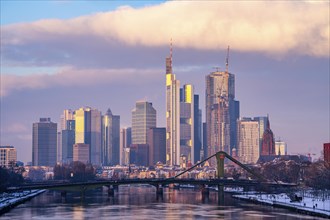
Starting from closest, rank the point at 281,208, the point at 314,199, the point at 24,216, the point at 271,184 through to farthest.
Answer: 1. the point at 24,216
2. the point at 281,208
3. the point at 314,199
4. the point at 271,184

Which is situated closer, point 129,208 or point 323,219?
point 323,219

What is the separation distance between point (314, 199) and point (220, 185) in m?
38.3

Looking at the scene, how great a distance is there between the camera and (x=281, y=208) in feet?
456

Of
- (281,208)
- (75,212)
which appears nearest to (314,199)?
(281,208)

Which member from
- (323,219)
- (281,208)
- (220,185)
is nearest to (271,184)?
(220,185)

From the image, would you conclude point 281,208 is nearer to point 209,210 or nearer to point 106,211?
point 209,210

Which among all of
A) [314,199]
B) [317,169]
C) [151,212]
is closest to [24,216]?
[151,212]

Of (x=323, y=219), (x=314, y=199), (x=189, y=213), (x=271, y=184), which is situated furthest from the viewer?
(x=271, y=184)

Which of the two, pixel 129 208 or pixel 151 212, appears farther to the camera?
pixel 129 208

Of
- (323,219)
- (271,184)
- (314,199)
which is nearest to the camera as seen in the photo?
(323,219)

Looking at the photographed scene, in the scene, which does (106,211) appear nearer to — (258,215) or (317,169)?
(258,215)

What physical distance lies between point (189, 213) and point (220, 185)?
196 ft

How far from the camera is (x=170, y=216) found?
120750 mm

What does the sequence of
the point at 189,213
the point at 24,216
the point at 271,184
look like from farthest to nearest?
the point at 271,184
the point at 189,213
the point at 24,216
